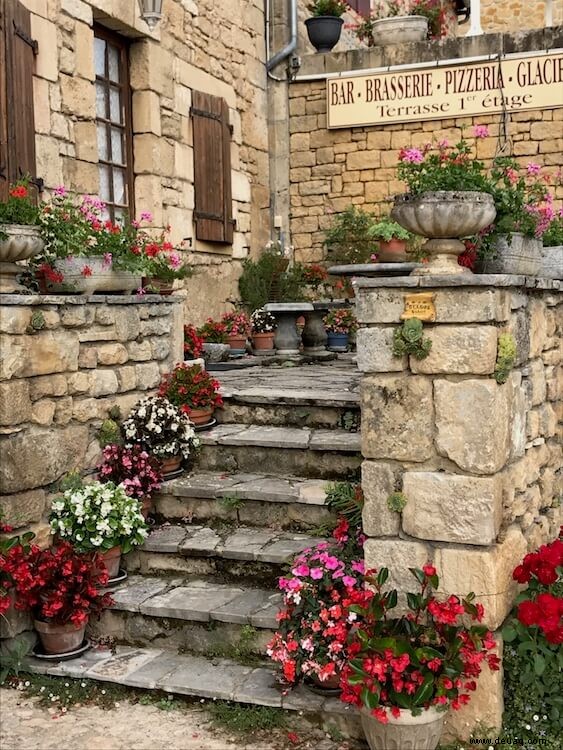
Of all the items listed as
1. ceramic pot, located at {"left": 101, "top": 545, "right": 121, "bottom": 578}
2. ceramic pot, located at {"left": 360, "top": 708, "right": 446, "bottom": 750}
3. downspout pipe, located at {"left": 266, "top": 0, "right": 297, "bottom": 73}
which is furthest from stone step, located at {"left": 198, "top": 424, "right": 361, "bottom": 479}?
downspout pipe, located at {"left": 266, "top": 0, "right": 297, "bottom": 73}

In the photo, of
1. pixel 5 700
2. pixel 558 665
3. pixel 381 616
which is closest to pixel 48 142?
pixel 5 700

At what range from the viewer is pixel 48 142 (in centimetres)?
614

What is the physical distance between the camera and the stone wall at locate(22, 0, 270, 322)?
20.4 feet

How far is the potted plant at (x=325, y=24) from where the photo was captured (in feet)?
32.3

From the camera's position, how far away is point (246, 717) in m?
3.33

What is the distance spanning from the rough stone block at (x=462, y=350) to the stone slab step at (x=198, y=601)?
135 cm

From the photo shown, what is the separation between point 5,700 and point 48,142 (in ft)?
13.1

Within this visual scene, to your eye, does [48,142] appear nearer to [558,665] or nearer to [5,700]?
[5,700]

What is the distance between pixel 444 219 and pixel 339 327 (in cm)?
594

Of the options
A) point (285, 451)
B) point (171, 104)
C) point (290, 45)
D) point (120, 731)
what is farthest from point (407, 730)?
point (290, 45)

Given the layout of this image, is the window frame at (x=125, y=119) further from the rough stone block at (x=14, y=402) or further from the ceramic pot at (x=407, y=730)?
the ceramic pot at (x=407, y=730)

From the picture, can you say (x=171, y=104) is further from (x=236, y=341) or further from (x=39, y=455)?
(x=39, y=455)

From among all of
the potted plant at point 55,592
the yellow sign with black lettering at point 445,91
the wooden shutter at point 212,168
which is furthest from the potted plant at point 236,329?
the potted plant at point 55,592

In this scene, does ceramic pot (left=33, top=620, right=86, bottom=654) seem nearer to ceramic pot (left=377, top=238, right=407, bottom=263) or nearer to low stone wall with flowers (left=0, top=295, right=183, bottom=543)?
low stone wall with flowers (left=0, top=295, right=183, bottom=543)
